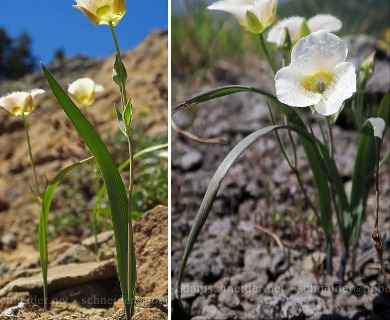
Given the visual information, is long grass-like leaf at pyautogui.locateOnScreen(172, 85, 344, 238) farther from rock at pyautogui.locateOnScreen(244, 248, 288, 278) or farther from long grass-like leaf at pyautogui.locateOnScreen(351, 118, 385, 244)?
rock at pyautogui.locateOnScreen(244, 248, 288, 278)

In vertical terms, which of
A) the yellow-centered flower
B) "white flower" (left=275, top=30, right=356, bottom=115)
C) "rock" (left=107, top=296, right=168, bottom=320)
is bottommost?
"rock" (left=107, top=296, right=168, bottom=320)

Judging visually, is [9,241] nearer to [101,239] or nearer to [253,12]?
[101,239]

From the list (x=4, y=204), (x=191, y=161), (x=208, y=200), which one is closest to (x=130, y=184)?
(x=208, y=200)

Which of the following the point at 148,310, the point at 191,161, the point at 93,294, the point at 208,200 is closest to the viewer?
the point at 208,200

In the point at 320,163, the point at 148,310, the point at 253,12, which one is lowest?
the point at 148,310

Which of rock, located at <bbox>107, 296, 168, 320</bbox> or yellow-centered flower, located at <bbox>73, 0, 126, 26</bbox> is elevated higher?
yellow-centered flower, located at <bbox>73, 0, 126, 26</bbox>

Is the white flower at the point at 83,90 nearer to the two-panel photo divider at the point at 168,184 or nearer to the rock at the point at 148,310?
the two-panel photo divider at the point at 168,184

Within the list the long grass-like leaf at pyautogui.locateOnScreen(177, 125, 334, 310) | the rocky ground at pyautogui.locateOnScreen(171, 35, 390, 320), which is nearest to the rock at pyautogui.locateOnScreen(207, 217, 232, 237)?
the rocky ground at pyautogui.locateOnScreen(171, 35, 390, 320)
